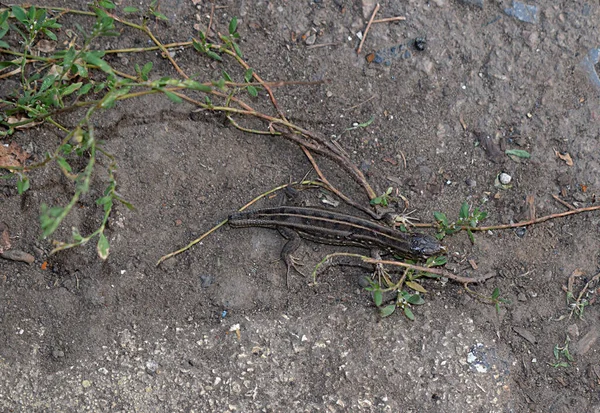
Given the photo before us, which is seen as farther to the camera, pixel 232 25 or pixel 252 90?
pixel 232 25

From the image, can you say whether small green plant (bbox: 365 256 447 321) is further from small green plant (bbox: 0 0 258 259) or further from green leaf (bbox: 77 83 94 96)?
green leaf (bbox: 77 83 94 96)

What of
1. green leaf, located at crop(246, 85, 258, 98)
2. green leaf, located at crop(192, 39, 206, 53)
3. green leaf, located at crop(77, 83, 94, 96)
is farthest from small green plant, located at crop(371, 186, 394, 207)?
green leaf, located at crop(77, 83, 94, 96)

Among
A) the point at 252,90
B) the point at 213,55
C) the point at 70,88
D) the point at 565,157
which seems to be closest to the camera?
the point at 70,88

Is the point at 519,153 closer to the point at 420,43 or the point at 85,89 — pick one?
the point at 420,43

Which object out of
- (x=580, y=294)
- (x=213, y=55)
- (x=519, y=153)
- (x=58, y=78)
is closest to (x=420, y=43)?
(x=519, y=153)

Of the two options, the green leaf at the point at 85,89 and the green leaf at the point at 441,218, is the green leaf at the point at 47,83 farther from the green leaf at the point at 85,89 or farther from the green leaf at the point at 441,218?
the green leaf at the point at 441,218

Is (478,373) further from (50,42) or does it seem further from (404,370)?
(50,42)

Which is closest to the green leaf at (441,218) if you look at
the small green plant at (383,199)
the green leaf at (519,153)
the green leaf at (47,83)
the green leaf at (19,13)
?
the small green plant at (383,199)
